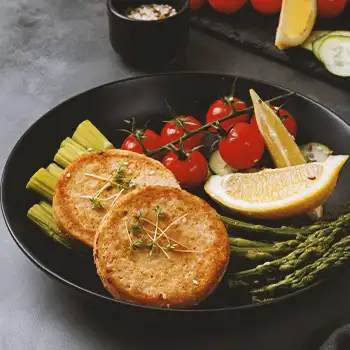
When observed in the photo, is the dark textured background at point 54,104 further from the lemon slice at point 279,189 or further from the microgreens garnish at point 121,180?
the microgreens garnish at point 121,180

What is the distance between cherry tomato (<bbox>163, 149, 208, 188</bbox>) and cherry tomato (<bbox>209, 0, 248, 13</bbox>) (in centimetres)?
178

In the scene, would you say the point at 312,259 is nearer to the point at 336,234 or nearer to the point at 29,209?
the point at 336,234

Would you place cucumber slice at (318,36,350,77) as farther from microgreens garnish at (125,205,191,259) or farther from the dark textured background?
microgreens garnish at (125,205,191,259)

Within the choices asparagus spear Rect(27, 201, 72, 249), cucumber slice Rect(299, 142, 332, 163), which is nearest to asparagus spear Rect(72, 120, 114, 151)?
asparagus spear Rect(27, 201, 72, 249)

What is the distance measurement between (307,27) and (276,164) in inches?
55.6

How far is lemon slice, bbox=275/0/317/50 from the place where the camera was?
13.7 feet

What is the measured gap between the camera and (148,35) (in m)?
3.96

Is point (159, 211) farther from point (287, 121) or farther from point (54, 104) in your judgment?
point (54, 104)

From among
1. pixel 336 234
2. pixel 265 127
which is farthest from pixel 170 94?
pixel 336 234

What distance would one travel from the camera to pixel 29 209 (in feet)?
9.56

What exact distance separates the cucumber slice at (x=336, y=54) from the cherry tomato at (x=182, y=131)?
1197 millimetres

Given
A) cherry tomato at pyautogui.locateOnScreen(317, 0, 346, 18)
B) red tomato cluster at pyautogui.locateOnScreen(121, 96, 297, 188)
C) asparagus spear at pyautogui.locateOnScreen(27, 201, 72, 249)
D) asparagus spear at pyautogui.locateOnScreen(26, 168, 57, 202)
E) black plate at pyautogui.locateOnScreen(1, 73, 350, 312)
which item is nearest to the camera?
black plate at pyautogui.locateOnScreen(1, 73, 350, 312)

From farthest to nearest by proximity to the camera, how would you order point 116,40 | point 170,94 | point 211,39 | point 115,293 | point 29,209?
point 211,39 → point 116,40 → point 170,94 → point 29,209 → point 115,293

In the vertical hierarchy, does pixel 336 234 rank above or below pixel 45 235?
above
